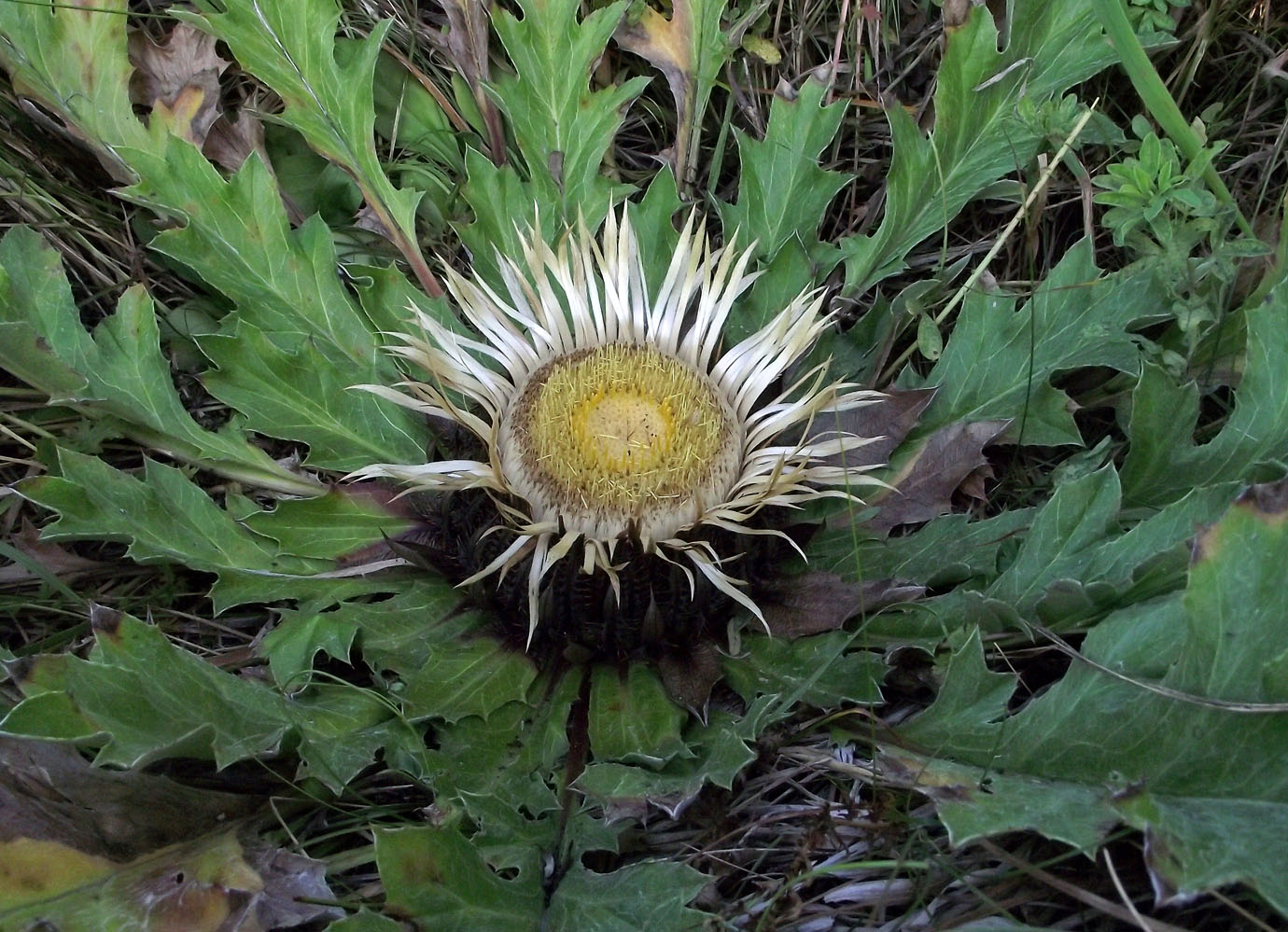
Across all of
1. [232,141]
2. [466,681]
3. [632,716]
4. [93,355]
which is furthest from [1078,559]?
[232,141]

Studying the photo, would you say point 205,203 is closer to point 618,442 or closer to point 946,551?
point 618,442

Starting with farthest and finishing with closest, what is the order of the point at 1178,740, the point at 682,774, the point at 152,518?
1. the point at 152,518
2. the point at 682,774
3. the point at 1178,740

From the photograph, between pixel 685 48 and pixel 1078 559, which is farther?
pixel 685 48

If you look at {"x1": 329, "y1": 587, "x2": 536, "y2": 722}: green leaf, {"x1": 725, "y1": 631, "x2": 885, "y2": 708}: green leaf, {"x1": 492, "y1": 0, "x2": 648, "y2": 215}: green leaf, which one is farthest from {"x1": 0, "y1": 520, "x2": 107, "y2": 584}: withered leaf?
{"x1": 725, "y1": 631, "x2": 885, "y2": 708}: green leaf

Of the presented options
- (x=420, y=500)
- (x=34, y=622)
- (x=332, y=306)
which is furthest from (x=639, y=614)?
(x=34, y=622)

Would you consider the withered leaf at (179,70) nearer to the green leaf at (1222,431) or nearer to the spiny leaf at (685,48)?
the spiny leaf at (685,48)

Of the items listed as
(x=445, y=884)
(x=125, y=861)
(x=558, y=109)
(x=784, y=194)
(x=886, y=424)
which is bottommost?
(x=125, y=861)

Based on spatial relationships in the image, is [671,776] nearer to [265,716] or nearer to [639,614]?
[639,614]
